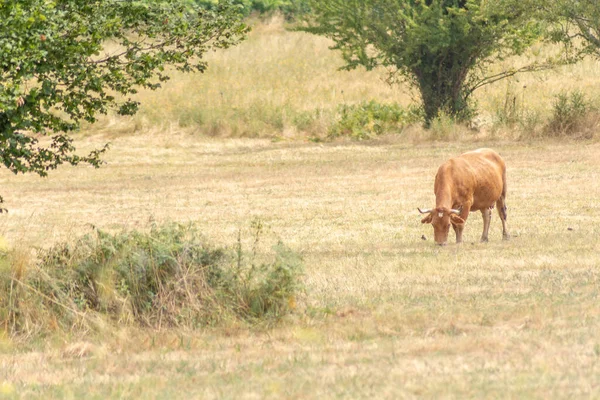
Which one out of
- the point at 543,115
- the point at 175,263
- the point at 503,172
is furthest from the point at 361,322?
the point at 543,115

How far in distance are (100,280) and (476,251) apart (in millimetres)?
6197

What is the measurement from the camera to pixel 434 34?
33969 mm

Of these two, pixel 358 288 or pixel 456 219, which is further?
pixel 456 219

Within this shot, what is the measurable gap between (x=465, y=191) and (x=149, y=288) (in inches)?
287

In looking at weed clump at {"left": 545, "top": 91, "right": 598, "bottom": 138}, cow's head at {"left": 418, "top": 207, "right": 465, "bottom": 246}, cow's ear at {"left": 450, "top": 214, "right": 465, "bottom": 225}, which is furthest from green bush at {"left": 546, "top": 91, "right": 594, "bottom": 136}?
cow's head at {"left": 418, "top": 207, "right": 465, "bottom": 246}

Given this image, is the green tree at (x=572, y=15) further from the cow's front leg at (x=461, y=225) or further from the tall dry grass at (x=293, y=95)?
the cow's front leg at (x=461, y=225)

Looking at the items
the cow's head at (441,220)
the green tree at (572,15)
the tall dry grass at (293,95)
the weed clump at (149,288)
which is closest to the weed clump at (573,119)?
the tall dry grass at (293,95)

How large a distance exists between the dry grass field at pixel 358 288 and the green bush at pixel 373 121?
19.6 feet

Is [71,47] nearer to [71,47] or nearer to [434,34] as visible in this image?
[71,47]

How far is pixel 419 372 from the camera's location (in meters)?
8.12

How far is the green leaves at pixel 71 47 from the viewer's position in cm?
1041

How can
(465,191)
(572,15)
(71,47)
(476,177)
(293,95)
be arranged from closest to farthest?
(71,47) < (465,191) < (476,177) < (572,15) < (293,95)

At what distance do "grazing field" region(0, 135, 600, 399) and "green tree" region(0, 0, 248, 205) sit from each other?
1.26 m

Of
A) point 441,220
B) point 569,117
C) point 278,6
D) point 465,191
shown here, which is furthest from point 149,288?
point 278,6
